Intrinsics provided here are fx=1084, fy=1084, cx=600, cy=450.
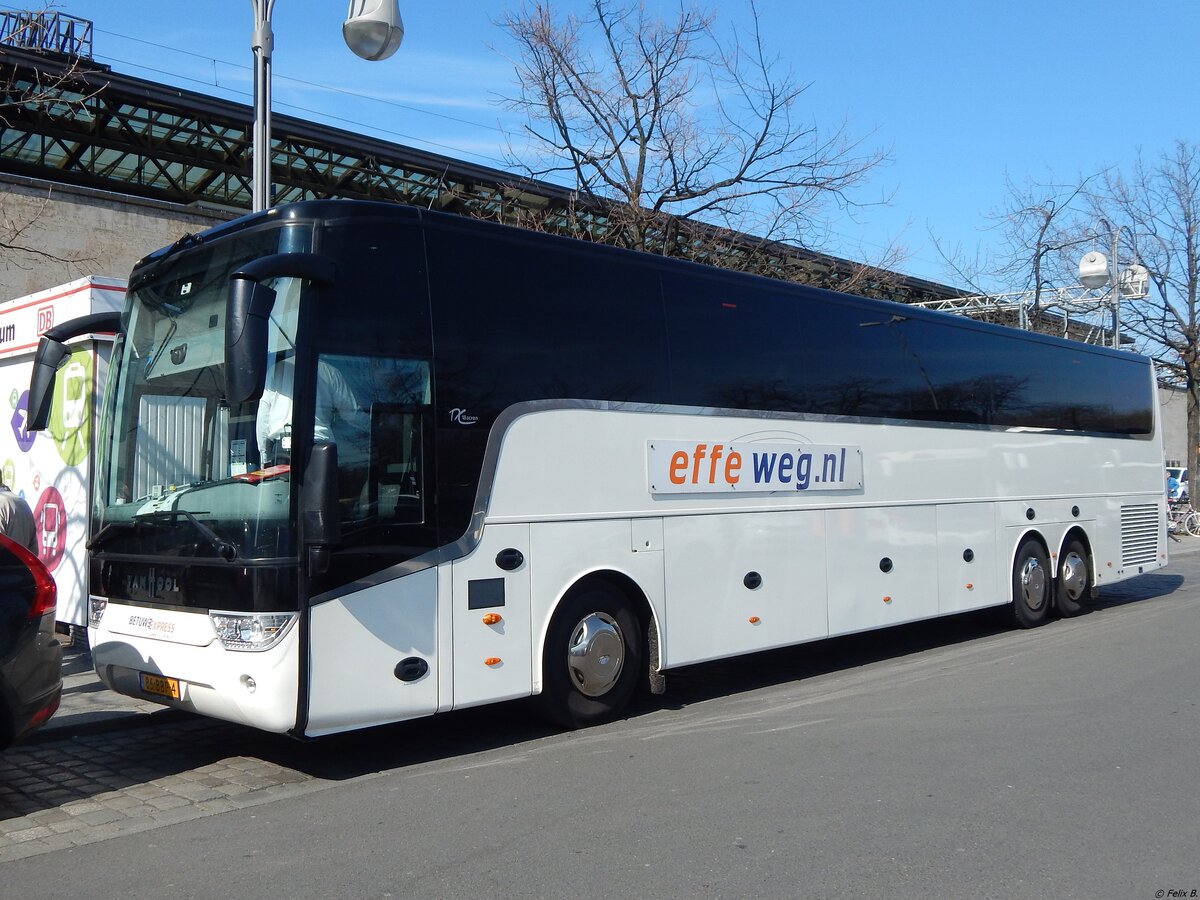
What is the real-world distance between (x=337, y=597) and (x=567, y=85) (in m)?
14.4

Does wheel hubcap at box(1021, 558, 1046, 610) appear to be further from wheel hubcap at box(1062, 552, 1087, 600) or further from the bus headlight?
the bus headlight

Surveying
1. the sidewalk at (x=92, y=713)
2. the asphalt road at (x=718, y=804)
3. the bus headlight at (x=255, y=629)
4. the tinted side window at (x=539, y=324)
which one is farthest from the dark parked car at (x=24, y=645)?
the tinted side window at (x=539, y=324)

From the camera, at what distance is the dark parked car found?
6250 millimetres

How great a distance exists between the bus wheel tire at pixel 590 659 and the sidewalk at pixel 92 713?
2989 millimetres

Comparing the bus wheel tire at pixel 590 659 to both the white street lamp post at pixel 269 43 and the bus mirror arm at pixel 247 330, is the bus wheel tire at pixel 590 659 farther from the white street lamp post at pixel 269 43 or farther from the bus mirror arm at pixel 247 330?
Result: the white street lamp post at pixel 269 43

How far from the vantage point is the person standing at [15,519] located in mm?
8148

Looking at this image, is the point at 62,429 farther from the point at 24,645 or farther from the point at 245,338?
the point at 245,338

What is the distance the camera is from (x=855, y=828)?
5512mm

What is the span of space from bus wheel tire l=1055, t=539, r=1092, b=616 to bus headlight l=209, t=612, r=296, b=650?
11.2 meters

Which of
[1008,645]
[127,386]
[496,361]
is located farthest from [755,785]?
[1008,645]

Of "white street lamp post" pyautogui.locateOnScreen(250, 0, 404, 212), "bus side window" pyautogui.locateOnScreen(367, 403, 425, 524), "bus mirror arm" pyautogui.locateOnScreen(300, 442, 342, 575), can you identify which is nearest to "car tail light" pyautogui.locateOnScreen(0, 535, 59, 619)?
"bus mirror arm" pyautogui.locateOnScreen(300, 442, 342, 575)

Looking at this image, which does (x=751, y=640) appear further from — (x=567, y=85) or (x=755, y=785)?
(x=567, y=85)

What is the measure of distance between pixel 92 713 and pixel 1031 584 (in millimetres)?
10811

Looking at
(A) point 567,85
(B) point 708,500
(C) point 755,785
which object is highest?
(A) point 567,85
